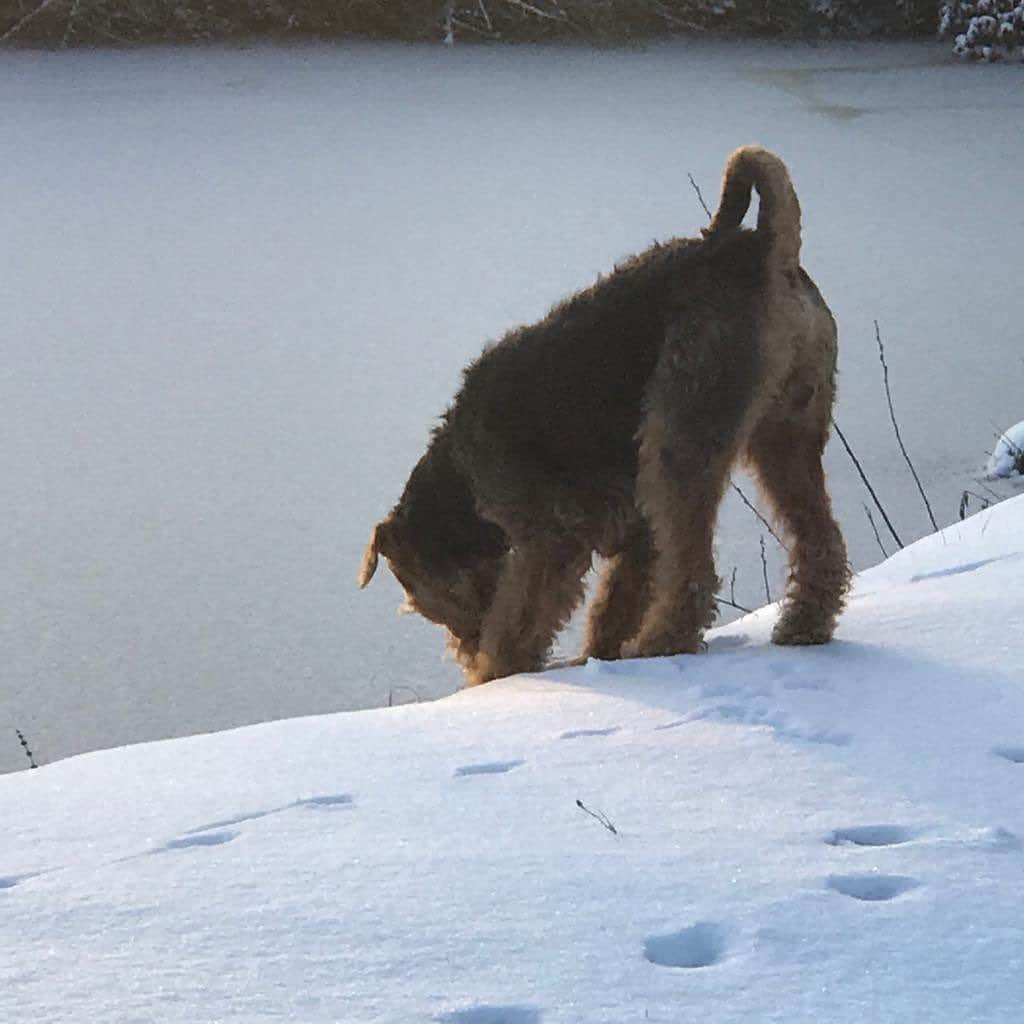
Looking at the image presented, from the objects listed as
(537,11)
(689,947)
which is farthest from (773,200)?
(537,11)

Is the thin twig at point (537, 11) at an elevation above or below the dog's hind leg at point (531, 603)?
above

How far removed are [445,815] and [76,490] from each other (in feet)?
11.2

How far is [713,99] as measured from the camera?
10398mm

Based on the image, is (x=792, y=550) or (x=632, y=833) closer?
(x=632, y=833)

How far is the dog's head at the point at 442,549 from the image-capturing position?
12.2ft

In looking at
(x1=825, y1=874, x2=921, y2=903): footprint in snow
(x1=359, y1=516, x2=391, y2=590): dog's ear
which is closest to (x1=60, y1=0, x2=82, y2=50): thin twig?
(x1=359, y1=516, x2=391, y2=590): dog's ear

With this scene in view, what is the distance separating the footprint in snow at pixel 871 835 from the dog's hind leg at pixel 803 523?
121cm

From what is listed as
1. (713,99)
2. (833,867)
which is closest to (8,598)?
(833,867)

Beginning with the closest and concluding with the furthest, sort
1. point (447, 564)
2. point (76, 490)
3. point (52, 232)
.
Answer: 1. point (447, 564)
2. point (76, 490)
3. point (52, 232)

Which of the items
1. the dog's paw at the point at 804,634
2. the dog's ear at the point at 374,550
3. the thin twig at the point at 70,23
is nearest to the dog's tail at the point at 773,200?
the dog's paw at the point at 804,634

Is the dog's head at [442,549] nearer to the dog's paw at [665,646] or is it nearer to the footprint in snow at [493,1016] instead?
the dog's paw at [665,646]

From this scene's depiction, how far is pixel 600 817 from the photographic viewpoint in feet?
6.92

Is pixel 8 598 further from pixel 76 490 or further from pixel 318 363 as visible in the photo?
pixel 318 363

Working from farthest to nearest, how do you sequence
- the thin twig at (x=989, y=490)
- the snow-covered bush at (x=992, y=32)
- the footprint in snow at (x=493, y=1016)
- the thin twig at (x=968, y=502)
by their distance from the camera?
the snow-covered bush at (x=992, y=32) < the thin twig at (x=989, y=490) < the thin twig at (x=968, y=502) < the footprint in snow at (x=493, y=1016)
